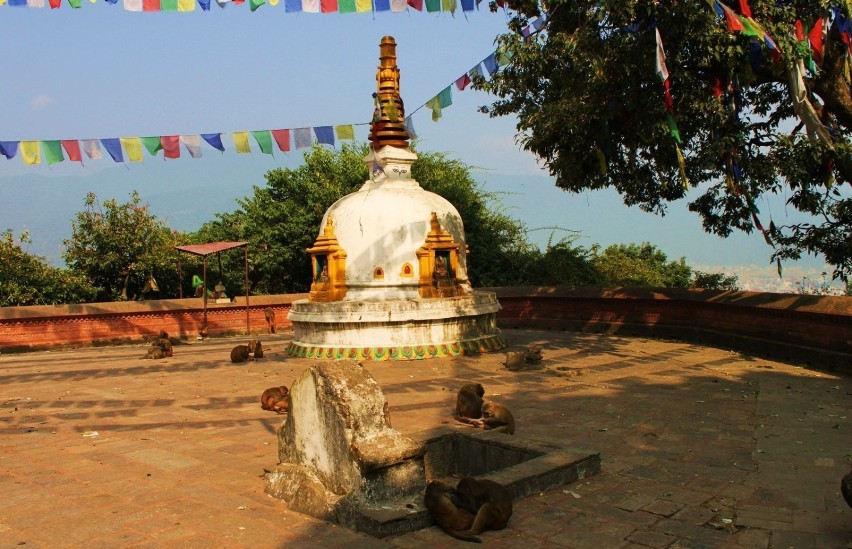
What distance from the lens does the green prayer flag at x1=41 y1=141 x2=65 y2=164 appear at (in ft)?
44.8

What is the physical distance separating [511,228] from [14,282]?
1686 cm

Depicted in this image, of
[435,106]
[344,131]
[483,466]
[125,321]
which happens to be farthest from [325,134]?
[483,466]

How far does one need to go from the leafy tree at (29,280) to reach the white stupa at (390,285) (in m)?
9.56

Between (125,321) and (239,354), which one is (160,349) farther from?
(125,321)

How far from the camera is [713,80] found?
37.7ft

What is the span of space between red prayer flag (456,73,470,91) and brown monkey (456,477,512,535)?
10.8 meters

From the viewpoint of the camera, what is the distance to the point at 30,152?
531 inches

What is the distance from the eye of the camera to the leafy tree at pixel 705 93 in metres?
10.3

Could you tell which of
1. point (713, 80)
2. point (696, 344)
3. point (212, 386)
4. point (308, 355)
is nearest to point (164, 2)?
point (212, 386)

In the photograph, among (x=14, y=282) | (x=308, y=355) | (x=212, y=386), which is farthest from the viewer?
(x=14, y=282)

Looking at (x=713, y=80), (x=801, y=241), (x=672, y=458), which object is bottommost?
(x=672, y=458)

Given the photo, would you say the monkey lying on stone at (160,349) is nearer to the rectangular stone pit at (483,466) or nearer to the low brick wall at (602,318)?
the low brick wall at (602,318)

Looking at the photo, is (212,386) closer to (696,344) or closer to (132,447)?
(132,447)

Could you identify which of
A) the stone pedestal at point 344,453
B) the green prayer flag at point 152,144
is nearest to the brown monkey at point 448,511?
the stone pedestal at point 344,453
